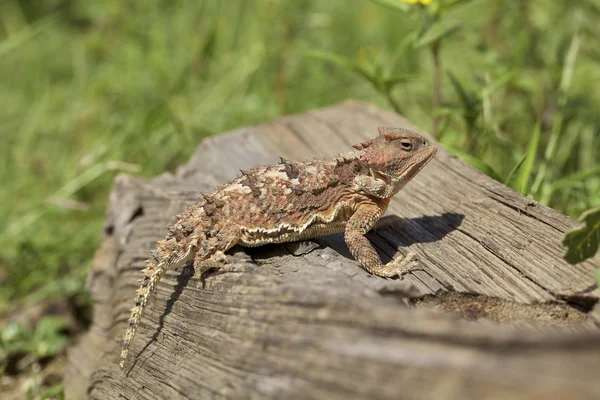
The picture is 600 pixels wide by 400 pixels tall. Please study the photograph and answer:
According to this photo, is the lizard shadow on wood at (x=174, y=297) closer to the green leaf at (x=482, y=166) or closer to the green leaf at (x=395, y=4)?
the green leaf at (x=482, y=166)

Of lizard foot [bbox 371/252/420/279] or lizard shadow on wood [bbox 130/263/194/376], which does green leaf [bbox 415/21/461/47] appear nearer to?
lizard foot [bbox 371/252/420/279]

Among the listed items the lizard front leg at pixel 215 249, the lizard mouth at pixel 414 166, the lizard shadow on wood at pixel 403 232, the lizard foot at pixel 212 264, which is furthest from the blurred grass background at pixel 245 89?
the lizard foot at pixel 212 264

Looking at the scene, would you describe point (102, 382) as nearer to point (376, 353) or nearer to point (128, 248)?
point (128, 248)

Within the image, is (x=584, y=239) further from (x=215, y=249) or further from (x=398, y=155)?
(x=215, y=249)

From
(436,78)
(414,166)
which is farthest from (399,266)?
(436,78)

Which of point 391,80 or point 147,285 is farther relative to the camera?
point 391,80

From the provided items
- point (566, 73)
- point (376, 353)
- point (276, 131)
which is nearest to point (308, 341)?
point (376, 353)

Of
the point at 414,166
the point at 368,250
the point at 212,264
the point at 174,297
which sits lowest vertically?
the point at 174,297
